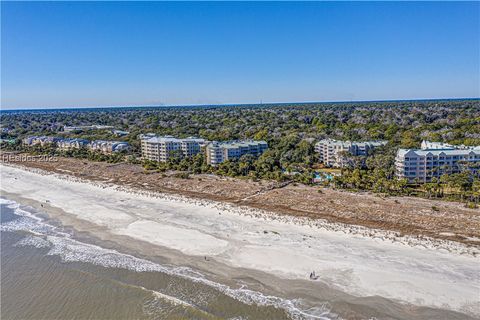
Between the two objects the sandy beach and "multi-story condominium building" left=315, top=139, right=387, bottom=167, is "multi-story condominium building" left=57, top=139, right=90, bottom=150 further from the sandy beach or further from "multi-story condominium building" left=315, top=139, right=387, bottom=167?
"multi-story condominium building" left=315, top=139, right=387, bottom=167

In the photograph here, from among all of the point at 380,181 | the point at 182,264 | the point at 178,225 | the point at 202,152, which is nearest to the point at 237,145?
the point at 202,152

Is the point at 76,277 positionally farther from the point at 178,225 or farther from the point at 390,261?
the point at 390,261

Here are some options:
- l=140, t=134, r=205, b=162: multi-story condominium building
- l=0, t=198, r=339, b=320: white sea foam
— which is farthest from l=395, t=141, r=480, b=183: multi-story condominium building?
l=140, t=134, r=205, b=162: multi-story condominium building

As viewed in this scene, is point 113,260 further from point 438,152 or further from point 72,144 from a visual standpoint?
point 72,144

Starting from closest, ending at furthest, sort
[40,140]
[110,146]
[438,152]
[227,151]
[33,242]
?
[33,242], [438,152], [227,151], [110,146], [40,140]

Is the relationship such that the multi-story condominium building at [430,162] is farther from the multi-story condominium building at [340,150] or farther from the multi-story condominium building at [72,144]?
the multi-story condominium building at [72,144]

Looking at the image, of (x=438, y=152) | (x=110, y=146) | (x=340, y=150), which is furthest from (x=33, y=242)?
(x=110, y=146)
